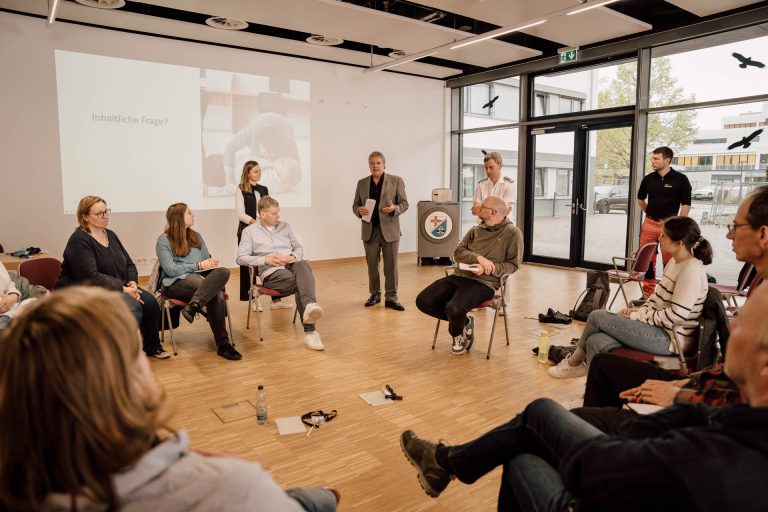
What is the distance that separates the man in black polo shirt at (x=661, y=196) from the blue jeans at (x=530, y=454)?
469 centimetres

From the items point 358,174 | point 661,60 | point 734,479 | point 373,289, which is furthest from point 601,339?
point 358,174

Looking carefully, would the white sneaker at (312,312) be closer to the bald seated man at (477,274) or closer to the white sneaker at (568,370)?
the bald seated man at (477,274)

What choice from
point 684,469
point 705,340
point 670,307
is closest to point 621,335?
point 670,307

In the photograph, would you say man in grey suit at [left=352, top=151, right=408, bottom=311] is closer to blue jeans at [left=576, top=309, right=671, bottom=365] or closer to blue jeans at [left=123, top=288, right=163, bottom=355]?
blue jeans at [left=123, top=288, right=163, bottom=355]

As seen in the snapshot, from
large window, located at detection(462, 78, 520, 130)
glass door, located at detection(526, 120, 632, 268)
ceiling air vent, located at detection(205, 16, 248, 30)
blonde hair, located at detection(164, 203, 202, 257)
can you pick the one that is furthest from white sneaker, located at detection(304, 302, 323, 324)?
large window, located at detection(462, 78, 520, 130)

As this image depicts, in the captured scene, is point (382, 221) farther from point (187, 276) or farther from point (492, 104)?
point (492, 104)

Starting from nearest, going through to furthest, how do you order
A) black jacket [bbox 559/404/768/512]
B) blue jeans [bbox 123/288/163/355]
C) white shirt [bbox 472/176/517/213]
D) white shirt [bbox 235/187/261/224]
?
black jacket [bbox 559/404/768/512] < blue jeans [bbox 123/288/163/355] < white shirt [bbox 472/176/517/213] < white shirt [bbox 235/187/261/224]

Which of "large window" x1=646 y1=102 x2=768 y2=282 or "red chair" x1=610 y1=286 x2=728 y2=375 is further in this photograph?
"large window" x1=646 y1=102 x2=768 y2=282

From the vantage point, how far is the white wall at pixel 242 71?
6.00m

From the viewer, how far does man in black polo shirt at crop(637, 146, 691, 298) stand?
578 cm

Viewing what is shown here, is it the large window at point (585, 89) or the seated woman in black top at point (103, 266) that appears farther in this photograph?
the large window at point (585, 89)

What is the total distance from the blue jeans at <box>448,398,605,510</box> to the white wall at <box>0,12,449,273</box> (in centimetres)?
633

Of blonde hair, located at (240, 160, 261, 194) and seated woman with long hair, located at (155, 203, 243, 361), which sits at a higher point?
blonde hair, located at (240, 160, 261, 194)

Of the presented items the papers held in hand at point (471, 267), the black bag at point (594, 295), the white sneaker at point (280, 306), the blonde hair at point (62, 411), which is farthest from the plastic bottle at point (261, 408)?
the black bag at point (594, 295)
